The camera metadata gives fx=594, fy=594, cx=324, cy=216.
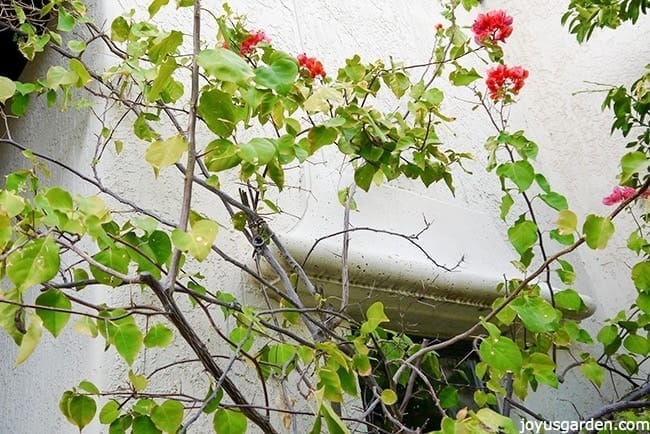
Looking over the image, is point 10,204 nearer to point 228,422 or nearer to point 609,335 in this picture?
point 228,422

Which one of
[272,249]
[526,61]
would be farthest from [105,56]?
[526,61]

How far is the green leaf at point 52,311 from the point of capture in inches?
41.6

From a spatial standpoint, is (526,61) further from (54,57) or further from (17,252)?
(17,252)

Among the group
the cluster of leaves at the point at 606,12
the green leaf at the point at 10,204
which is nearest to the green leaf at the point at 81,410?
the green leaf at the point at 10,204

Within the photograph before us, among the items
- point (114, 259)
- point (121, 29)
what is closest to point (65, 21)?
point (121, 29)

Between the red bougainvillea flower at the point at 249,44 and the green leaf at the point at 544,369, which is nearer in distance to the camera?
the green leaf at the point at 544,369

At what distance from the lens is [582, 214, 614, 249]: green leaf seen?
4.10 feet

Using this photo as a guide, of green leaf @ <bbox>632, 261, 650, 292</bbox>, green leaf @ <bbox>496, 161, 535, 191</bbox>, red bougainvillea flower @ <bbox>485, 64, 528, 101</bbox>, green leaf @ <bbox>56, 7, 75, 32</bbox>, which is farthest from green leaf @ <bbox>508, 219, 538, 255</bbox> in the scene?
green leaf @ <bbox>56, 7, 75, 32</bbox>

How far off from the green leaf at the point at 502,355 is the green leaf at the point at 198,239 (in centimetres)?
66

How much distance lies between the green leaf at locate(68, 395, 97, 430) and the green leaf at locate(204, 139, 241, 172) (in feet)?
1.76

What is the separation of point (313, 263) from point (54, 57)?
130cm

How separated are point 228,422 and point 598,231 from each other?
2.82 ft

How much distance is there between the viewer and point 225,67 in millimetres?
933

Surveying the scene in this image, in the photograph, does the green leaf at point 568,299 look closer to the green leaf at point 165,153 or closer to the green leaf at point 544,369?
the green leaf at point 544,369
